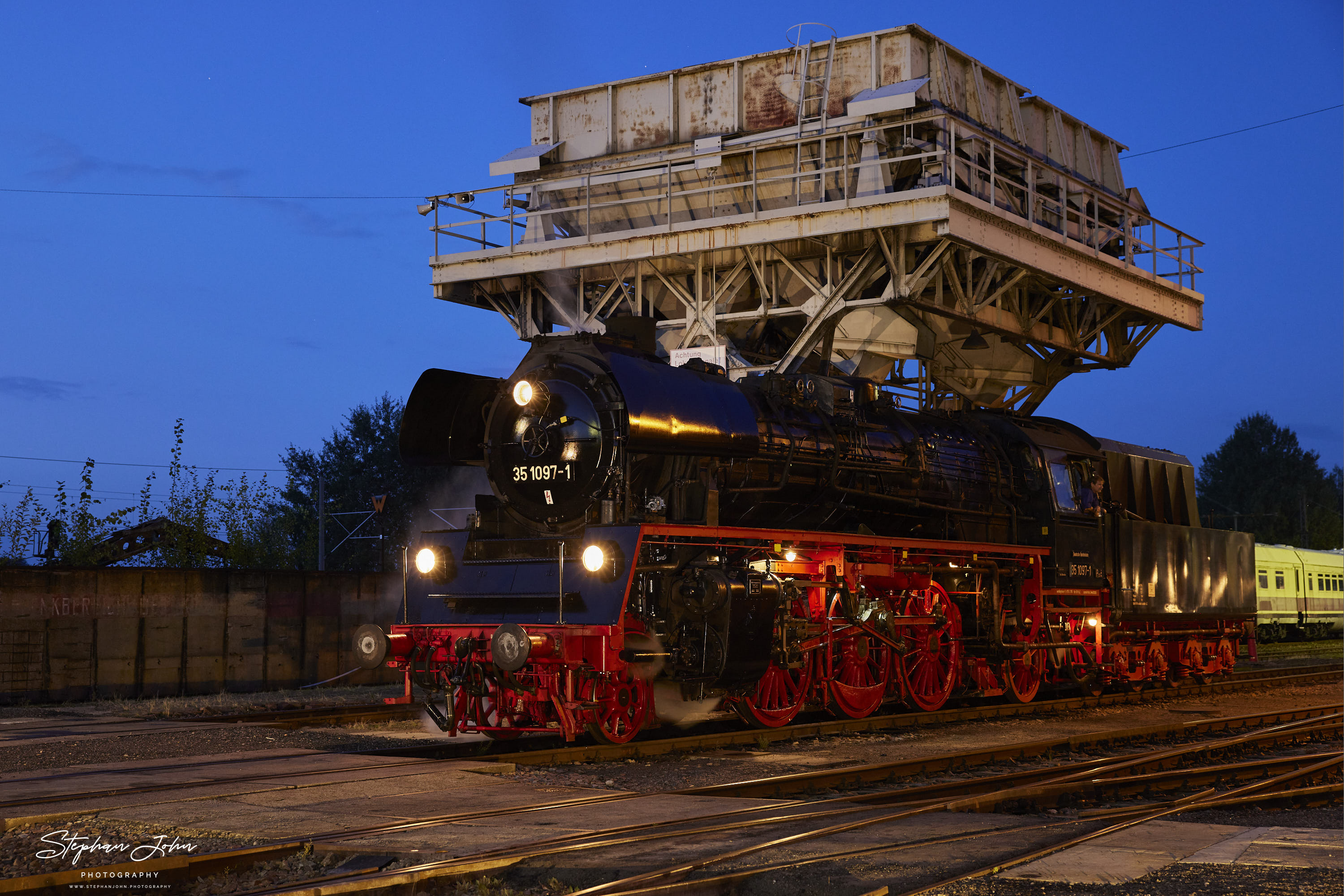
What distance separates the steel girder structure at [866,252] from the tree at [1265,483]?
2362 inches

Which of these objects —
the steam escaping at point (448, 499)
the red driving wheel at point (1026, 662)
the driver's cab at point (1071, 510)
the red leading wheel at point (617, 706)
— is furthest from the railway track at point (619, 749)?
the steam escaping at point (448, 499)

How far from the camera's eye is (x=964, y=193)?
19.8 meters

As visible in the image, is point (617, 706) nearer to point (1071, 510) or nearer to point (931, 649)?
point (931, 649)

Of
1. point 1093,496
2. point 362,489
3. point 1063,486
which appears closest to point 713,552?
point 1063,486

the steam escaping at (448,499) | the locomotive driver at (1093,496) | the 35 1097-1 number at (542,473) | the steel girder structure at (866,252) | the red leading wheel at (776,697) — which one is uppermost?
the steel girder structure at (866,252)

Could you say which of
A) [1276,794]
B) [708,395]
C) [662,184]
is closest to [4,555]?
[662,184]

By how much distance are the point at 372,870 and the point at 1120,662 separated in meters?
14.2

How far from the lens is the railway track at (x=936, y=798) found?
19.0ft

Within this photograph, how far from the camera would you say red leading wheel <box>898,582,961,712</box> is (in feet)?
45.5

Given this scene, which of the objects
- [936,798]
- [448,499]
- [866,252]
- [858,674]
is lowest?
[936,798]

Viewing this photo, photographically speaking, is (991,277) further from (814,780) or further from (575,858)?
(575,858)

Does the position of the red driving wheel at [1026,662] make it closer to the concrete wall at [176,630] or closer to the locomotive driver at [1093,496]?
the locomotive driver at [1093,496]

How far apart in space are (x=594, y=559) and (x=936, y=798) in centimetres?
335

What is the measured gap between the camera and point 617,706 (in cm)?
1063
